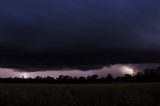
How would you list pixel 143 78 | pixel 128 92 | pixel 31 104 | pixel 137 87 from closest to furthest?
pixel 31 104, pixel 128 92, pixel 137 87, pixel 143 78

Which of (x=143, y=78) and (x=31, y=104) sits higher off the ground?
(x=143, y=78)

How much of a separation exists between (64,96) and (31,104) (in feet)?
19.8

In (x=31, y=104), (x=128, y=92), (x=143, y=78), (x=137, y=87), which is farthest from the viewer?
(x=143, y=78)

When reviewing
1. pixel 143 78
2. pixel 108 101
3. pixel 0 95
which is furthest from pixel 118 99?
pixel 143 78

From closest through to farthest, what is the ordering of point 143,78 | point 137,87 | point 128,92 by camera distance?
point 128,92, point 137,87, point 143,78

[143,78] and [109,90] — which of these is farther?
[143,78]

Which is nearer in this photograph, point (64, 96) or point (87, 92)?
point (64, 96)

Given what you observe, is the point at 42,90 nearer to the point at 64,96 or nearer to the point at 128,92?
the point at 64,96

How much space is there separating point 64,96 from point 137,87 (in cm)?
1723

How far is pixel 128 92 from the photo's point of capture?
74.6m

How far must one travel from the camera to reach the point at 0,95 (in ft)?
233

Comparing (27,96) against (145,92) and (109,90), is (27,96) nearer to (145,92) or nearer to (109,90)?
(109,90)

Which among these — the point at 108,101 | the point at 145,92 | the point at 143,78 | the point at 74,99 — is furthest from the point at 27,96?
the point at 143,78

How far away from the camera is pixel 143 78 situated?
10050cm
